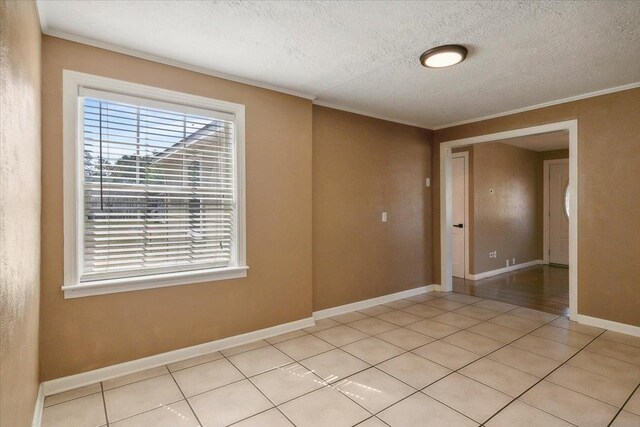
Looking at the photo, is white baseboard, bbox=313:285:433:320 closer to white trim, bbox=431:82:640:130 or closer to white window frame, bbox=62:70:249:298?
white window frame, bbox=62:70:249:298

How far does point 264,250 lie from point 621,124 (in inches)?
146

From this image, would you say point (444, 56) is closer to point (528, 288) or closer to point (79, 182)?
point (79, 182)

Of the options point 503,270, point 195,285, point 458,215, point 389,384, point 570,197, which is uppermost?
point 570,197

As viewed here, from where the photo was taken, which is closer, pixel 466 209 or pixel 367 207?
pixel 367 207

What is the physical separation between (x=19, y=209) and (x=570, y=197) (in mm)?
4604

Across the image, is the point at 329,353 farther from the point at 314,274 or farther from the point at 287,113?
the point at 287,113

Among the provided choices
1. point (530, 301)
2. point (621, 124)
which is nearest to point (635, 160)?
point (621, 124)

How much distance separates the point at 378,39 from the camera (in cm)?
238

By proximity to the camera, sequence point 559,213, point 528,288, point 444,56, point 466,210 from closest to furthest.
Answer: point 444,56 → point 528,288 → point 466,210 → point 559,213

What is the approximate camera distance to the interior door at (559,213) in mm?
6770

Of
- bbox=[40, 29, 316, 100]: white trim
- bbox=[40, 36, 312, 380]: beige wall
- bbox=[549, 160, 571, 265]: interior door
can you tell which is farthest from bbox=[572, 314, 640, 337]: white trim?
bbox=[549, 160, 571, 265]: interior door

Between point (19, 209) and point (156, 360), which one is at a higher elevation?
point (19, 209)

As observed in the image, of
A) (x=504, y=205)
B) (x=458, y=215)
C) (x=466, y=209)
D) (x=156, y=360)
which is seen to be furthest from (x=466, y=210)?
(x=156, y=360)

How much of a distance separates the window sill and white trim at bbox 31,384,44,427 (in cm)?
60
